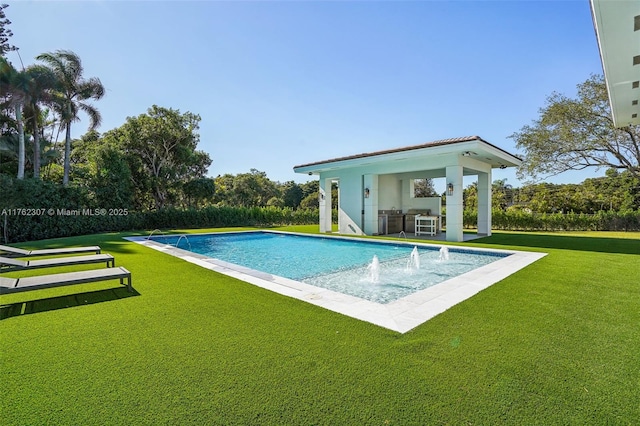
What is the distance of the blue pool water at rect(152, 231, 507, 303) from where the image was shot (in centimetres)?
632

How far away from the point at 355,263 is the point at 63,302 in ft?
20.8

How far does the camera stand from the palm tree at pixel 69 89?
18.8m

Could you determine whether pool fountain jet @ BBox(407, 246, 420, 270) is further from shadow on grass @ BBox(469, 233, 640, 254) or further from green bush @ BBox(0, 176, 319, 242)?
green bush @ BBox(0, 176, 319, 242)

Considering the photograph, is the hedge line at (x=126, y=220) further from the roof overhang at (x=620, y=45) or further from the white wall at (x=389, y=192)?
the roof overhang at (x=620, y=45)

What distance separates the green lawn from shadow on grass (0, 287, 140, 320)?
0.04 metres

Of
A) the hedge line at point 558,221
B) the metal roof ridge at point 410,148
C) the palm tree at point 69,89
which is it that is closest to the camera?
the metal roof ridge at point 410,148

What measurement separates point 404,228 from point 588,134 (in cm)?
1353

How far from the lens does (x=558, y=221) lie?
20.6 m

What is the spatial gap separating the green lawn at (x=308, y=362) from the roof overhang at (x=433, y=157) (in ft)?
25.1

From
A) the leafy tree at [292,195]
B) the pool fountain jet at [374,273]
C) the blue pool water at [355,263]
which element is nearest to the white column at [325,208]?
the blue pool water at [355,263]

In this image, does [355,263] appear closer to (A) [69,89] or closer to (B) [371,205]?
(B) [371,205]

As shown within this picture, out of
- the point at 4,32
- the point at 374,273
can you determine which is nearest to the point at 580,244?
the point at 374,273

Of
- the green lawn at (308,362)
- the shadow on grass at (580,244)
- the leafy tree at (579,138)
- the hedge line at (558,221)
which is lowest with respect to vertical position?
the green lawn at (308,362)

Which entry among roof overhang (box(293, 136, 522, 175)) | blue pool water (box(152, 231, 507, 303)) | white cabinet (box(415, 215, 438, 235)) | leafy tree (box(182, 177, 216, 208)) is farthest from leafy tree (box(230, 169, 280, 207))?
white cabinet (box(415, 215, 438, 235))
